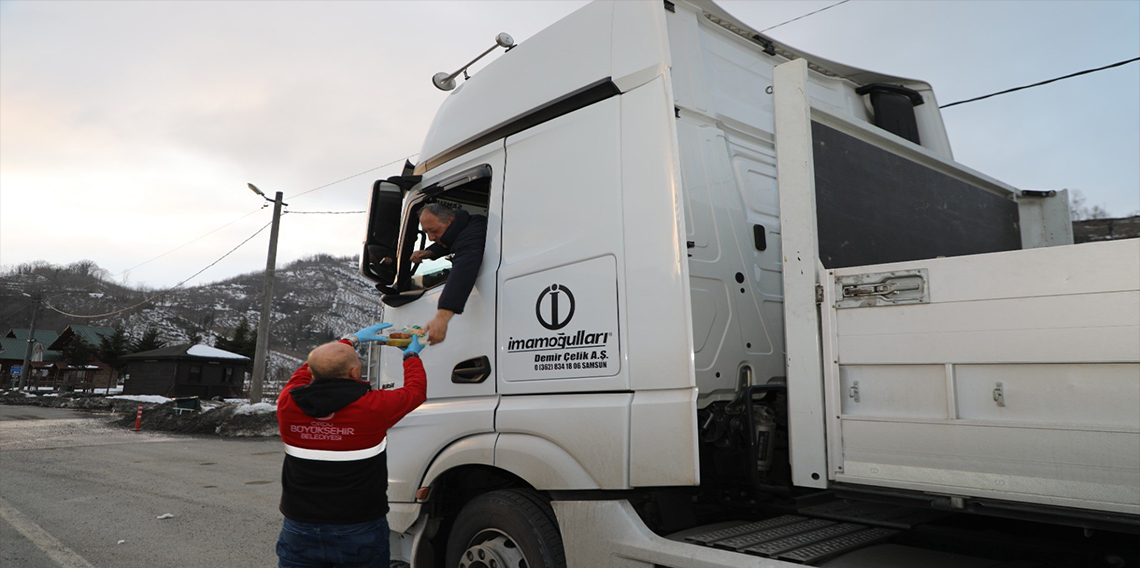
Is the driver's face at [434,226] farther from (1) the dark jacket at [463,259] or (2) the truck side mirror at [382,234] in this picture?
Answer: (2) the truck side mirror at [382,234]

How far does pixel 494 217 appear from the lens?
11.2 ft

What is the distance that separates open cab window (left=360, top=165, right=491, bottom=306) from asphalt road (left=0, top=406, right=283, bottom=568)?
3.12 metres

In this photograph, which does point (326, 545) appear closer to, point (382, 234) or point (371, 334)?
point (371, 334)

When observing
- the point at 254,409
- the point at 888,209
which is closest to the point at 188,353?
the point at 254,409

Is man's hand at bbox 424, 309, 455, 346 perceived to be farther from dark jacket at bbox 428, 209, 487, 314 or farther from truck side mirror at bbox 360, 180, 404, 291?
truck side mirror at bbox 360, 180, 404, 291

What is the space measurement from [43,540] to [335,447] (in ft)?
16.6

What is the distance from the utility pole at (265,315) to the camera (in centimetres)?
2045

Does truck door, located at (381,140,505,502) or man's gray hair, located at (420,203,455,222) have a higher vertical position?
man's gray hair, located at (420,203,455,222)

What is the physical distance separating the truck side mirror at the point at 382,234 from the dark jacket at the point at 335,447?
103 cm

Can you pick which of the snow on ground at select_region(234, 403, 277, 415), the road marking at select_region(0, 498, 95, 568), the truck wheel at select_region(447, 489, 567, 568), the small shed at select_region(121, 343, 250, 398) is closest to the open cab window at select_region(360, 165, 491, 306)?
the truck wheel at select_region(447, 489, 567, 568)

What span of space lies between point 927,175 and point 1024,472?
2010 mm

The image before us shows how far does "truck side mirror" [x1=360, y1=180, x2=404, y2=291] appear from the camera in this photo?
3.85 m

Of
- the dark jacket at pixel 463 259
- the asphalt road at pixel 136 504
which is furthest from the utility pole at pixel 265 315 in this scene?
the dark jacket at pixel 463 259

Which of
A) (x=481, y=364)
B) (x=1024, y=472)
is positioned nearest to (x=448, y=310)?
(x=481, y=364)
